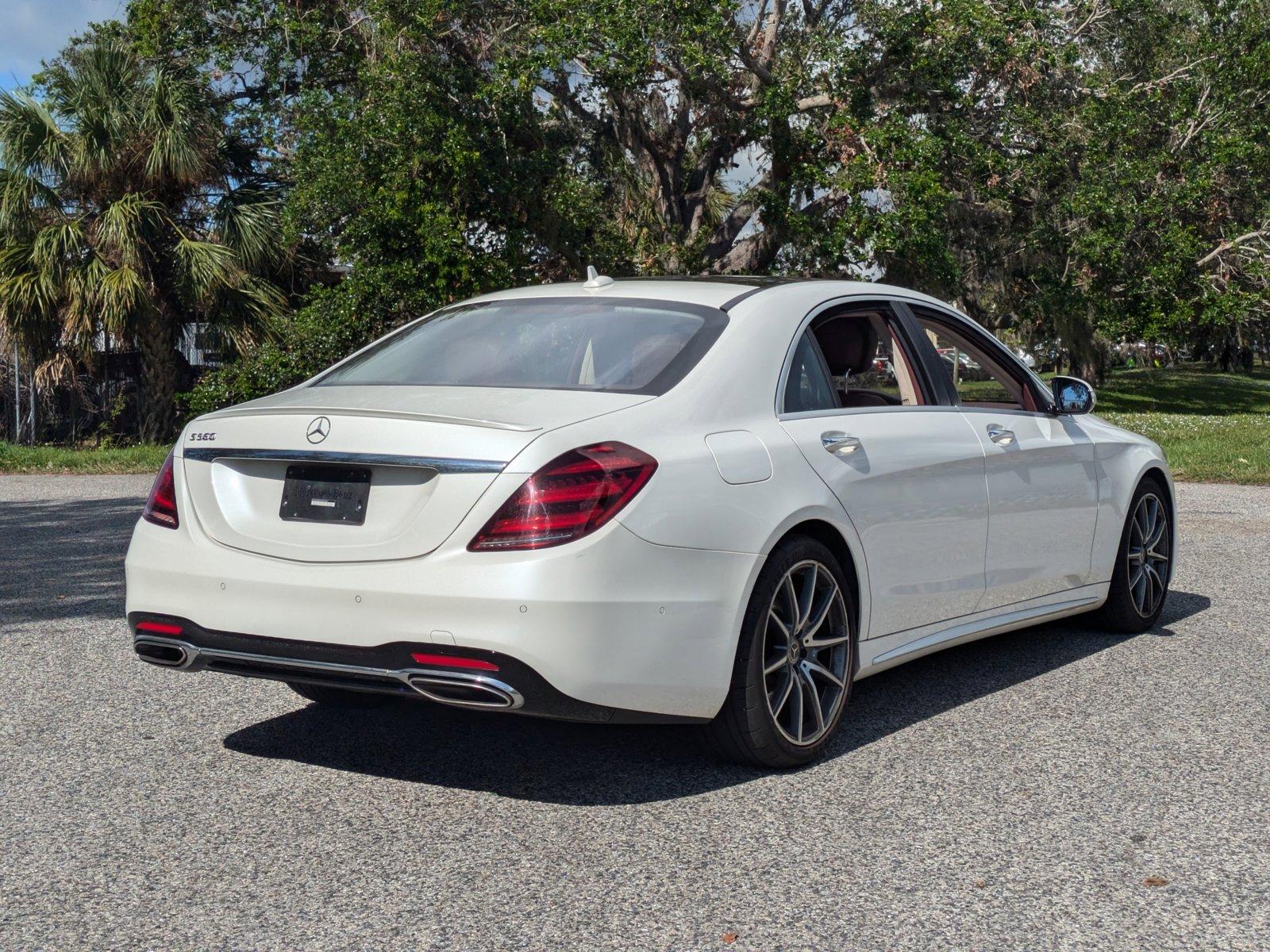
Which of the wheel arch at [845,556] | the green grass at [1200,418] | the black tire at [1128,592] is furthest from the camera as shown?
the green grass at [1200,418]

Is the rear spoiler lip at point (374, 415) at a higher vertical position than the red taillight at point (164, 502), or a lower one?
higher

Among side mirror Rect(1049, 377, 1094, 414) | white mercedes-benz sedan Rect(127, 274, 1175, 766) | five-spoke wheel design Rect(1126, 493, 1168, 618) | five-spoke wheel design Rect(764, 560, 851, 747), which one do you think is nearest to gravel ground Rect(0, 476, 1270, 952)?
five-spoke wheel design Rect(764, 560, 851, 747)

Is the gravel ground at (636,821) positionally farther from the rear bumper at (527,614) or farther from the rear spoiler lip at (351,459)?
the rear spoiler lip at (351,459)

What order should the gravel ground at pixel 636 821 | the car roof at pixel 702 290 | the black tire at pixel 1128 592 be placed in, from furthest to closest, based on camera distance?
the black tire at pixel 1128 592, the car roof at pixel 702 290, the gravel ground at pixel 636 821

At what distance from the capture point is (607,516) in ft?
13.6

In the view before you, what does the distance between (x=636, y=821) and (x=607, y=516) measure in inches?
35.0

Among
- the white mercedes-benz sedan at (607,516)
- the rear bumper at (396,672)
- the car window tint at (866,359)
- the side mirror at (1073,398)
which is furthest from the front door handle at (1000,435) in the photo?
the rear bumper at (396,672)

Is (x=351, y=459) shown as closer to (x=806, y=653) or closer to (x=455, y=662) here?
(x=455, y=662)

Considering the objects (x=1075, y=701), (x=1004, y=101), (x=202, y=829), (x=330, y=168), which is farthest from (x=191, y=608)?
(x=1004, y=101)

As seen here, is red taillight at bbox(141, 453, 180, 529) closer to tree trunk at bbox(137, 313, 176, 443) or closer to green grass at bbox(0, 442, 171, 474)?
green grass at bbox(0, 442, 171, 474)

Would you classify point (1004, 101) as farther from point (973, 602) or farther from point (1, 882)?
point (1, 882)

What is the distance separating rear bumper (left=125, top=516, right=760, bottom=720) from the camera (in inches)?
161

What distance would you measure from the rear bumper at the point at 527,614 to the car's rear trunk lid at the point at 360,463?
78 mm

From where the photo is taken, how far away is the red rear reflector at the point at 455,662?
4125mm
